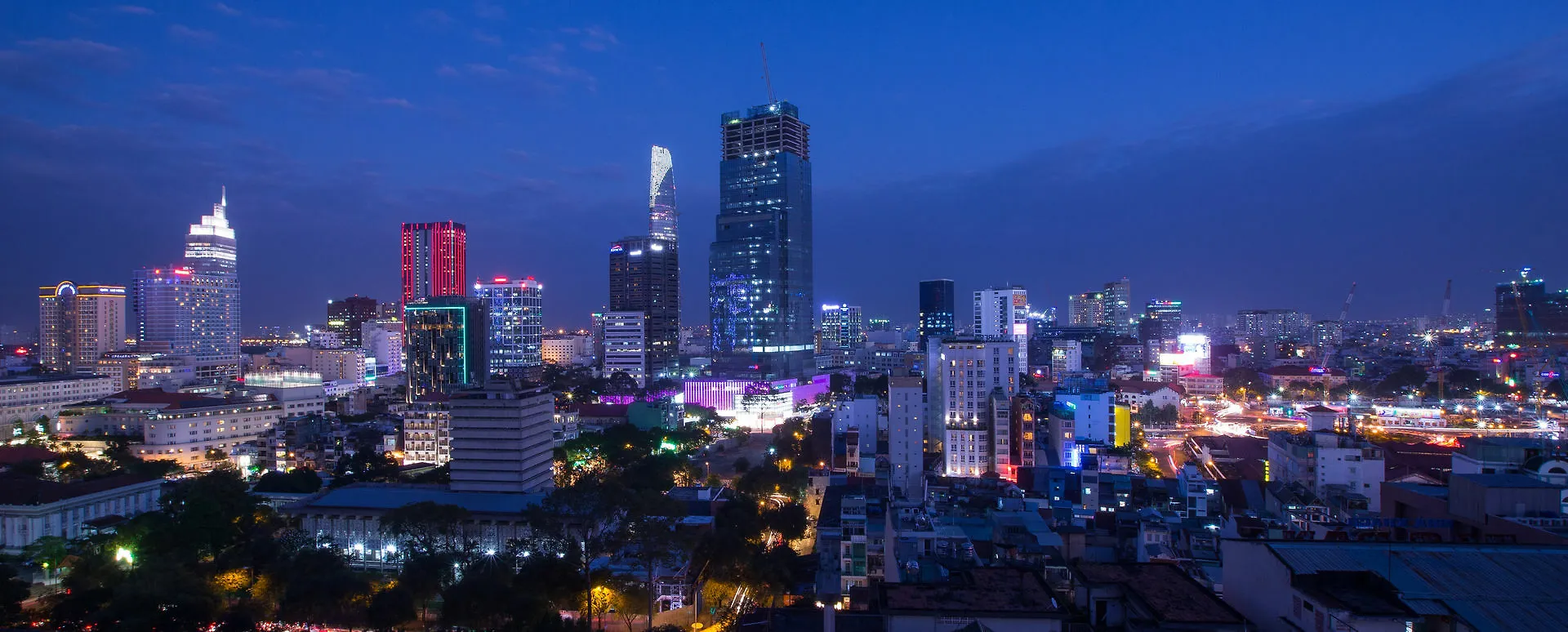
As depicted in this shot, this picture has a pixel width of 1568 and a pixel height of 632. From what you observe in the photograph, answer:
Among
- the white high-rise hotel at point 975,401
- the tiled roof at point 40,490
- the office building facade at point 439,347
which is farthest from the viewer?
the office building facade at point 439,347

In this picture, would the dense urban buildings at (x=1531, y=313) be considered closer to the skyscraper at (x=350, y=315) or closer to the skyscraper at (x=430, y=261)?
the skyscraper at (x=430, y=261)

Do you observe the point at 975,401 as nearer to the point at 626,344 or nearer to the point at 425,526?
the point at 425,526

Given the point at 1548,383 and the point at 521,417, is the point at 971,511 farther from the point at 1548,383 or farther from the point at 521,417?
the point at 1548,383

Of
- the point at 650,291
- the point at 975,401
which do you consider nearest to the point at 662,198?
the point at 650,291

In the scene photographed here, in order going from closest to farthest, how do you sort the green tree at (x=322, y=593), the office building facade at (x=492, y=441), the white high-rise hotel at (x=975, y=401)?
the green tree at (x=322, y=593) → the office building facade at (x=492, y=441) → the white high-rise hotel at (x=975, y=401)

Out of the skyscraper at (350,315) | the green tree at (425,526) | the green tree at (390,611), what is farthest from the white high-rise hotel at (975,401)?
the skyscraper at (350,315)

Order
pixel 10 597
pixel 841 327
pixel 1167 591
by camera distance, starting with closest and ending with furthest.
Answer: pixel 1167 591 < pixel 10 597 < pixel 841 327

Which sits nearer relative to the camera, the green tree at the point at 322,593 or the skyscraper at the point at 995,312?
the green tree at the point at 322,593
